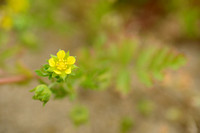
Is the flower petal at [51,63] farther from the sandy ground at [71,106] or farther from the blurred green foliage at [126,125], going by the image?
the blurred green foliage at [126,125]

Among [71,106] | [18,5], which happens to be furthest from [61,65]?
[18,5]

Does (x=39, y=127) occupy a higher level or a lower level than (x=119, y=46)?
lower

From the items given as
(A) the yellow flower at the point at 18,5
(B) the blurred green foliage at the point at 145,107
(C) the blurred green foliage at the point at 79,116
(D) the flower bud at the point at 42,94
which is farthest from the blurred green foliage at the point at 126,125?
(A) the yellow flower at the point at 18,5

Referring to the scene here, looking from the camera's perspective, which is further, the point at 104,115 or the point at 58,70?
the point at 104,115

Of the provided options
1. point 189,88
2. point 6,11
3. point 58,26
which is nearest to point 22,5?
point 6,11

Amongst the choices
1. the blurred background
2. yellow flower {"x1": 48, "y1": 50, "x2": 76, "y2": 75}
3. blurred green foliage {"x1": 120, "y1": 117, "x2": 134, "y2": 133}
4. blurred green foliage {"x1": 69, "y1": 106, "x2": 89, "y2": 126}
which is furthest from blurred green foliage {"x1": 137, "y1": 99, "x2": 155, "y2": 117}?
Answer: yellow flower {"x1": 48, "y1": 50, "x2": 76, "y2": 75}

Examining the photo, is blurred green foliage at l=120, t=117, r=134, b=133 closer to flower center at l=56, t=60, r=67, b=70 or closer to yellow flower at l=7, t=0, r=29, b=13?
flower center at l=56, t=60, r=67, b=70

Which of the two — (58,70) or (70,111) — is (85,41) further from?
(58,70)
